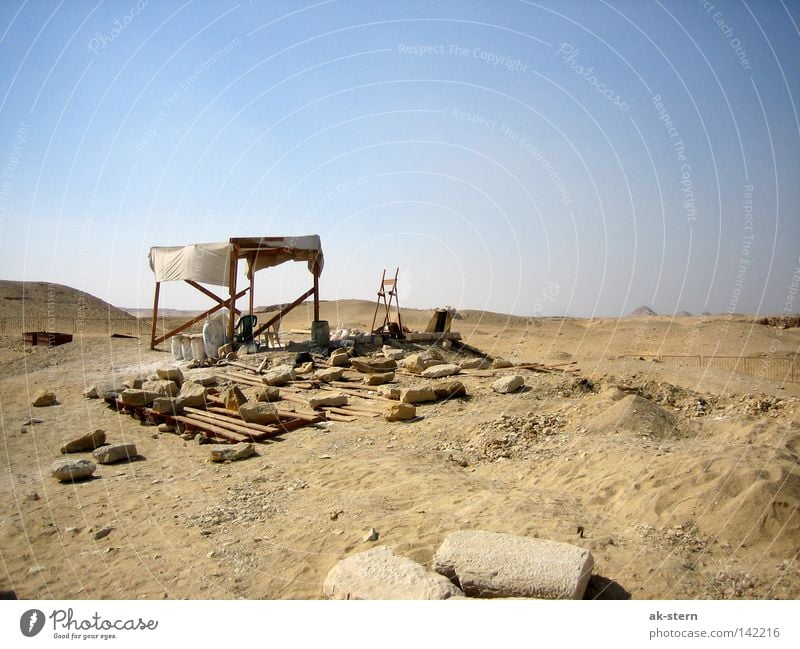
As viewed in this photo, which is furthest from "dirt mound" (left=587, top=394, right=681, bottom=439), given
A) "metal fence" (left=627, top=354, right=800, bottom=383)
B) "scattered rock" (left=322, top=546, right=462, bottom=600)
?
"metal fence" (left=627, top=354, right=800, bottom=383)

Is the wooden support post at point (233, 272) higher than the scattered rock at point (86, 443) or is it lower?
higher

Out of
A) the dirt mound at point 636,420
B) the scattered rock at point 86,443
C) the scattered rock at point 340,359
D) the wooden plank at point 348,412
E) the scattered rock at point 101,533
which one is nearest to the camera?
the scattered rock at point 101,533

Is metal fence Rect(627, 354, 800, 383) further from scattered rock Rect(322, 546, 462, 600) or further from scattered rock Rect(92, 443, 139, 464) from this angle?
scattered rock Rect(322, 546, 462, 600)

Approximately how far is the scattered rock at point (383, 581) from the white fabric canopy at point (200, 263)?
12553 mm

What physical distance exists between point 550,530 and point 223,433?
5.65 metres

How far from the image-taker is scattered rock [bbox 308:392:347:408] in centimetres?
1033

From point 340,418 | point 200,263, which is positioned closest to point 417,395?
point 340,418

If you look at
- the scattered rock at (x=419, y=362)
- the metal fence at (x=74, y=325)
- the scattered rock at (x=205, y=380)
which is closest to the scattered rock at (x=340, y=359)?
the scattered rock at (x=419, y=362)

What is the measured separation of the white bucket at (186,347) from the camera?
1554 cm

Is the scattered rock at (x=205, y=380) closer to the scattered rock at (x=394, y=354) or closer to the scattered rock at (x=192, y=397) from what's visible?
the scattered rock at (x=192, y=397)

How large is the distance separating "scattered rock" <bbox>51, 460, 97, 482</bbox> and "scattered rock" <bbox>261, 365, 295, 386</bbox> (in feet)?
16.9

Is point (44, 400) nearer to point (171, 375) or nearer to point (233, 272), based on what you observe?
point (171, 375)

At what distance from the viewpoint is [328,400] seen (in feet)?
34.3

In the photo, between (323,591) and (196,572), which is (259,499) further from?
(323,591)
